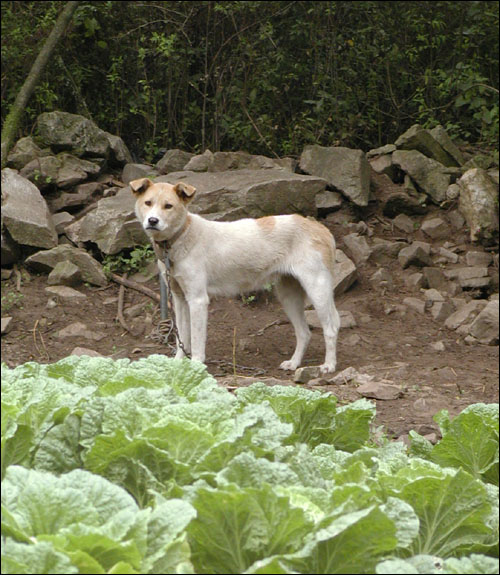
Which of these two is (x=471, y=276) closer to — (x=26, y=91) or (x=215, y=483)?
(x=26, y=91)

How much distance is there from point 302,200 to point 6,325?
3.37 m

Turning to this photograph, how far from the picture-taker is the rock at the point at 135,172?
1080 cm

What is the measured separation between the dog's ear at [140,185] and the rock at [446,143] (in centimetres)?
494

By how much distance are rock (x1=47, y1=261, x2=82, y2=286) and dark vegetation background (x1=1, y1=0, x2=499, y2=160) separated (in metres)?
3.02

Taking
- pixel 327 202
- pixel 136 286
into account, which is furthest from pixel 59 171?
pixel 327 202

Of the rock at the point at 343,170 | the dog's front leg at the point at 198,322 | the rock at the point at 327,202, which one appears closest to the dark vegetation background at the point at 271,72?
the rock at the point at 343,170

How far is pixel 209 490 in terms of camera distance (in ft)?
6.25

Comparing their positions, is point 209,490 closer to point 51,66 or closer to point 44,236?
point 44,236

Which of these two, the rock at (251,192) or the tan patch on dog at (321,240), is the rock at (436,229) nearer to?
the rock at (251,192)

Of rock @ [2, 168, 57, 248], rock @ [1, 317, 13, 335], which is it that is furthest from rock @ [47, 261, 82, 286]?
rock @ [1, 317, 13, 335]

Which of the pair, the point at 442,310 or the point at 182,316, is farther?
the point at 442,310

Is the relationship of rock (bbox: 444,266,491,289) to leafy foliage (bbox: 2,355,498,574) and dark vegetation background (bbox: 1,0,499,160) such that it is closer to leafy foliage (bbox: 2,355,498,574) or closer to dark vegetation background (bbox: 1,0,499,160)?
dark vegetation background (bbox: 1,0,499,160)

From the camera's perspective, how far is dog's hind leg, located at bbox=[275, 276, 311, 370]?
7943mm

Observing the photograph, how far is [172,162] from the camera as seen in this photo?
35.8ft
